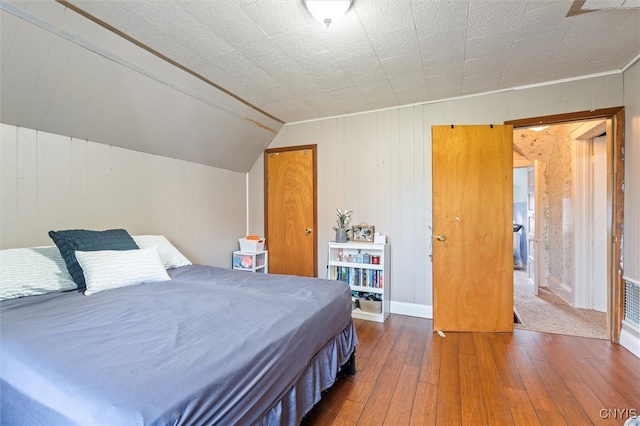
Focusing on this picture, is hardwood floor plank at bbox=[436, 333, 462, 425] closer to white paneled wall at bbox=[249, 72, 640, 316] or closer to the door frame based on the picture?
white paneled wall at bbox=[249, 72, 640, 316]

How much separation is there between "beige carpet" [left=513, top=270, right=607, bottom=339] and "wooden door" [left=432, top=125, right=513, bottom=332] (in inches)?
19.9

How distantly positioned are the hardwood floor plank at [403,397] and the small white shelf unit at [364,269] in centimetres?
103

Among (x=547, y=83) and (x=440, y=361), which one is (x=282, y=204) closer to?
(x=440, y=361)

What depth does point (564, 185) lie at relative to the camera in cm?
407

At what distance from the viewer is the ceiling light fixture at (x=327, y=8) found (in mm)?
1658

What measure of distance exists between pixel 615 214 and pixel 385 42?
8.40ft

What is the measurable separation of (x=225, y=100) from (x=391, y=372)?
2.96 m

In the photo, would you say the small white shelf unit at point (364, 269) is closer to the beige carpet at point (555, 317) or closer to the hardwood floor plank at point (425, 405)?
the hardwood floor plank at point (425, 405)

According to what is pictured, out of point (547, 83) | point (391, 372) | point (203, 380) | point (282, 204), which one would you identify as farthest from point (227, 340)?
point (547, 83)

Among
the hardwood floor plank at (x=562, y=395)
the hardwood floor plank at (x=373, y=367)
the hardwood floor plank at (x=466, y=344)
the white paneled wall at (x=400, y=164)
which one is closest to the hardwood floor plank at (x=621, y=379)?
the hardwood floor plank at (x=562, y=395)

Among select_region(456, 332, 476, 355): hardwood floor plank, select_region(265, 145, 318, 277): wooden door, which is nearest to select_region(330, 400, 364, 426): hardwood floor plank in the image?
select_region(456, 332, 476, 355): hardwood floor plank

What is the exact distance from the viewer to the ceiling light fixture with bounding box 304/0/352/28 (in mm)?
1658

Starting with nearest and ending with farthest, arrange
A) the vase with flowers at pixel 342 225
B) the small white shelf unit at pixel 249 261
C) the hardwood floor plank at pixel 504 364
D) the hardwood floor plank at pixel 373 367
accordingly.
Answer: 1. the hardwood floor plank at pixel 373 367
2. the hardwood floor plank at pixel 504 364
3. the vase with flowers at pixel 342 225
4. the small white shelf unit at pixel 249 261

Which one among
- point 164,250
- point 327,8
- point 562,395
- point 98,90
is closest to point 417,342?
point 562,395
